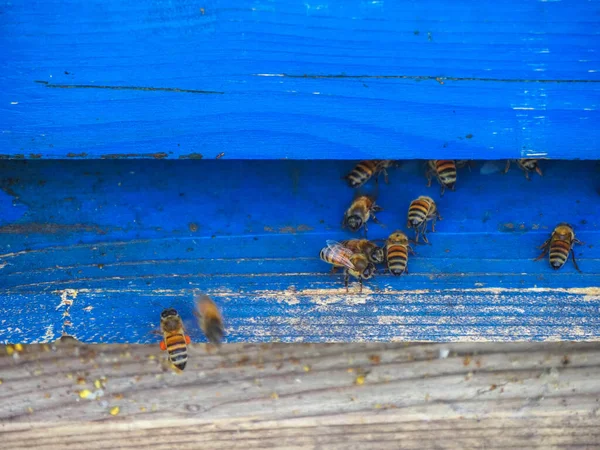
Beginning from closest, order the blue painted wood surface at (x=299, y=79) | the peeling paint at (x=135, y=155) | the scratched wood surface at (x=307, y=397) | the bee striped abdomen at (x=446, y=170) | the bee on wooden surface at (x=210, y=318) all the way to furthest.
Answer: the blue painted wood surface at (x=299, y=79) < the peeling paint at (x=135, y=155) < the bee striped abdomen at (x=446, y=170) < the bee on wooden surface at (x=210, y=318) < the scratched wood surface at (x=307, y=397)

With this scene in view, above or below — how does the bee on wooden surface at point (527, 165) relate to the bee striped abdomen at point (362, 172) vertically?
below

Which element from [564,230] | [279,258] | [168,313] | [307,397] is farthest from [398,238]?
[307,397]

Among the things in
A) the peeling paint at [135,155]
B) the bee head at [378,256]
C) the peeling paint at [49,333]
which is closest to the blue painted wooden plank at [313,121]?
the peeling paint at [135,155]

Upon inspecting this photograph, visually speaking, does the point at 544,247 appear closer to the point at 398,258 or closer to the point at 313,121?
the point at 398,258

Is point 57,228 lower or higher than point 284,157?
higher

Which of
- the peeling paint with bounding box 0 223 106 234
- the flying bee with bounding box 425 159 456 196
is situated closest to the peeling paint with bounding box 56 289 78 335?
the peeling paint with bounding box 0 223 106 234

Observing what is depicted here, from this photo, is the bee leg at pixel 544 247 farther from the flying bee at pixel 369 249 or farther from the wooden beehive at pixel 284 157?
the flying bee at pixel 369 249

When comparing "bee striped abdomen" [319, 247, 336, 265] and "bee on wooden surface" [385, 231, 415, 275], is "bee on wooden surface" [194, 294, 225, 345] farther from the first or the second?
"bee on wooden surface" [385, 231, 415, 275]
